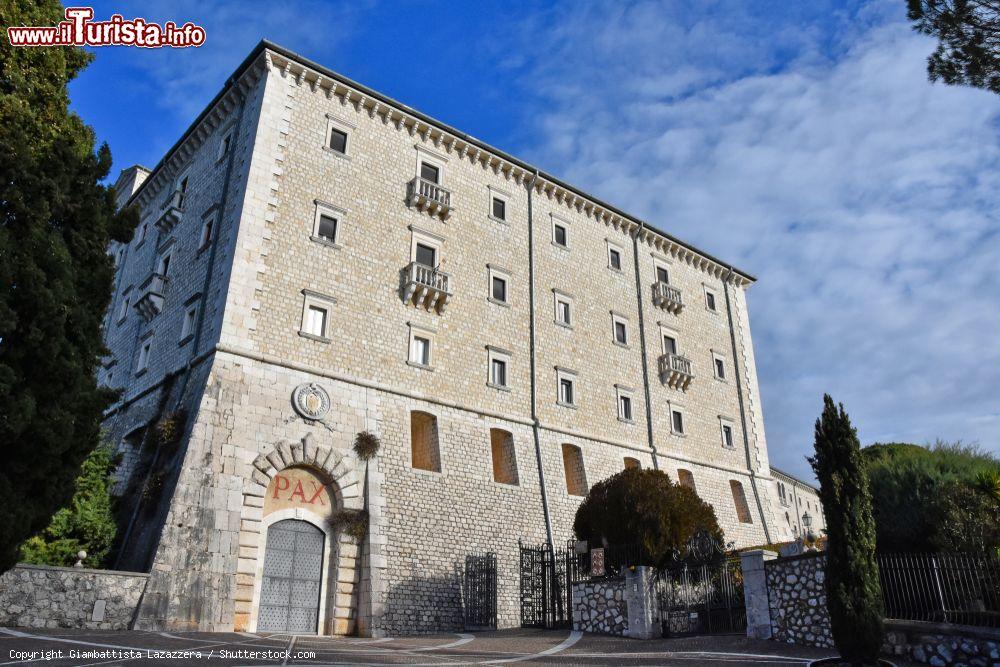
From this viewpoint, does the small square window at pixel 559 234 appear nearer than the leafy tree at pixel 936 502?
No

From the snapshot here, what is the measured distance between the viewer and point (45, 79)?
446 inches

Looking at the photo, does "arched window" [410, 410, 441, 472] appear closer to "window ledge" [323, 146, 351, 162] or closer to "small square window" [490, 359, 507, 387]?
"small square window" [490, 359, 507, 387]

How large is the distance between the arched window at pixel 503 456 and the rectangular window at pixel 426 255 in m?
6.13

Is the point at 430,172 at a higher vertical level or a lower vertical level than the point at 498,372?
higher

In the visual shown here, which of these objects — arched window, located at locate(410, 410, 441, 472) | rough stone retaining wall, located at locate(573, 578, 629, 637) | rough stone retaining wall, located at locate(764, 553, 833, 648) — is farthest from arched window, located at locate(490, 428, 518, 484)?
rough stone retaining wall, located at locate(764, 553, 833, 648)

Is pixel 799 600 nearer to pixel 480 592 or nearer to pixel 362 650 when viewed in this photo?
pixel 362 650

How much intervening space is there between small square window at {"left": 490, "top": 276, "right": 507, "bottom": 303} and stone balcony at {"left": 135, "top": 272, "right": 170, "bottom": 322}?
11329 mm

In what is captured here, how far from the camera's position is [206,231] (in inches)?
936

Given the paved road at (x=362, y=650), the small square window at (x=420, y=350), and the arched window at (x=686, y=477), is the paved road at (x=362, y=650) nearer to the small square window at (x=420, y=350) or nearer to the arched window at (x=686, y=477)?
the small square window at (x=420, y=350)

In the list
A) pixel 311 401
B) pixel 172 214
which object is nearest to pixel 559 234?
pixel 311 401

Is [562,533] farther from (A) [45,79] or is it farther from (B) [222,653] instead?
(A) [45,79]

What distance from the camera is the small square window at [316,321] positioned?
21812 mm

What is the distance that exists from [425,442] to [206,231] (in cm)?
981

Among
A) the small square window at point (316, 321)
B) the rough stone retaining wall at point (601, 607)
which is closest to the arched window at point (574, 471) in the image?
the rough stone retaining wall at point (601, 607)
